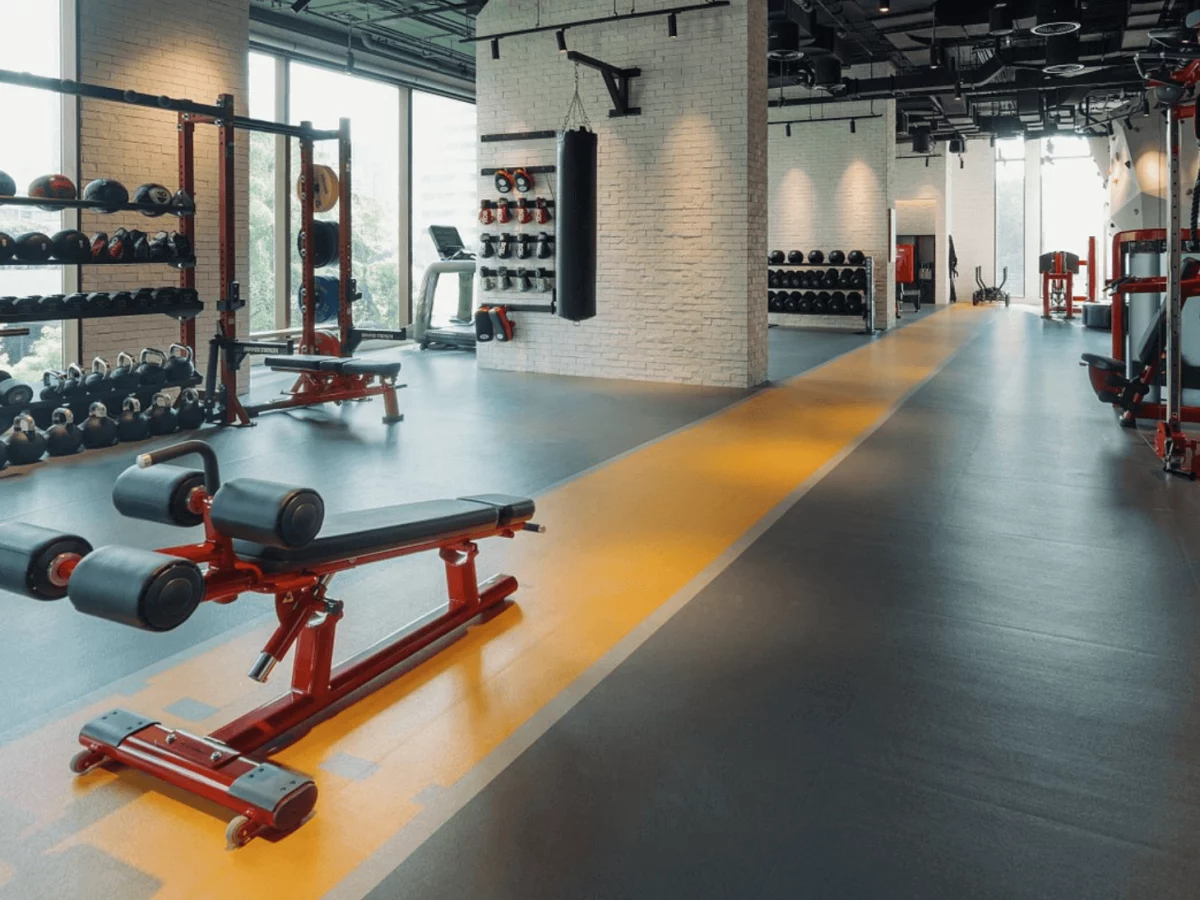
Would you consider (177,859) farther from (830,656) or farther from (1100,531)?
(1100,531)

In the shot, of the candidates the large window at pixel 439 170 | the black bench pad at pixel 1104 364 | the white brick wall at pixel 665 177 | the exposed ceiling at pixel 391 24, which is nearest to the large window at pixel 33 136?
the exposed ceiling at pixel 391 24

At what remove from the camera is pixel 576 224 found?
650 cm

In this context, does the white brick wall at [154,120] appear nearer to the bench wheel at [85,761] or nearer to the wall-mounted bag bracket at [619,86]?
the wall-mounted bag bracket at [619,86]

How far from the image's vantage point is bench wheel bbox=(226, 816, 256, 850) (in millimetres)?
1890

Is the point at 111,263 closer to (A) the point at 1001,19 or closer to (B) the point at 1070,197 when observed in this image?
(A) the point at 1001,19

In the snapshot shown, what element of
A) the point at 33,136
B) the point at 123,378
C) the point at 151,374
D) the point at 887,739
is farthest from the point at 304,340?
the point at 887,739

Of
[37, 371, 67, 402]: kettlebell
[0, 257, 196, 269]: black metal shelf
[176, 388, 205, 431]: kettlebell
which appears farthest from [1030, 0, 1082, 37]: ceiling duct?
[37, 371, 67, 402]: kettlebell

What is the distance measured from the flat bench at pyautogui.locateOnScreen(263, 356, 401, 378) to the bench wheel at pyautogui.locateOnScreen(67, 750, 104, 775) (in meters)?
4.53

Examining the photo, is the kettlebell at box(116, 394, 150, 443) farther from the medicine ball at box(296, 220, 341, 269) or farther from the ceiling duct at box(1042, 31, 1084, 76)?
the ceiling duct at box(1042, 31, 1084, 76)

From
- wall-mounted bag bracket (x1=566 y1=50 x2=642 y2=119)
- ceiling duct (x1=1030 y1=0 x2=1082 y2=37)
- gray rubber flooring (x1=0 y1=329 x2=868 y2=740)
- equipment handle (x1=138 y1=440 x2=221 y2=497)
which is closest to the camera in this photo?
equipment handle (x1=138 y1=440 x2=221 y2=497)

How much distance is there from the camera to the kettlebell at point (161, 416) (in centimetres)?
621

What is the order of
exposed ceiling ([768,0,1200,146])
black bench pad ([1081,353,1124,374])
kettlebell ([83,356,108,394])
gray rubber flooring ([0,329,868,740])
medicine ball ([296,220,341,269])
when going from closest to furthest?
1. gray rubber flooring ([0,329,868,740])
2. kettlebell ([83,356,108,394])
3. black bench pad ([1081,353,1124,374])
4. medicine ball ([296,220,341,269])
5. exposed ceiling ([768,0,1200,146])

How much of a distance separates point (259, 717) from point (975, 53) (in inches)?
559

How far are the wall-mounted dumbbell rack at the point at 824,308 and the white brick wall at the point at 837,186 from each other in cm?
11
